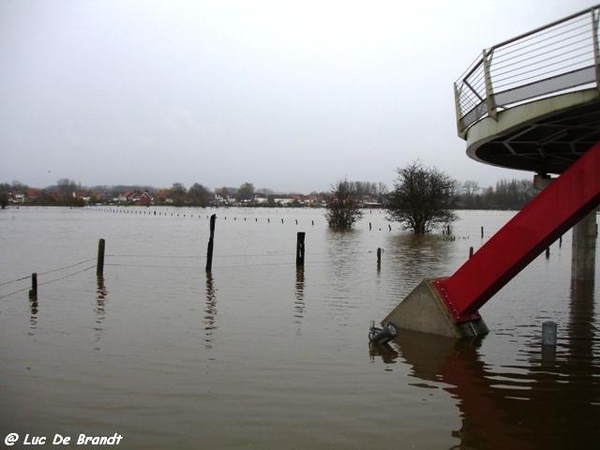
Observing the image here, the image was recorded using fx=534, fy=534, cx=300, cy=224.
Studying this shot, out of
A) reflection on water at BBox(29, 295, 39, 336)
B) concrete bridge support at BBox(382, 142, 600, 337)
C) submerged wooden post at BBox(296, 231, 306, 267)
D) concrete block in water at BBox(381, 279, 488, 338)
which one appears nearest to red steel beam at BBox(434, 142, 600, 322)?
concrete bridge support at BBox(382, 142, 600, 337)

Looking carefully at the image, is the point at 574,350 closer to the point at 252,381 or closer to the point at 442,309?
the point at 442,309

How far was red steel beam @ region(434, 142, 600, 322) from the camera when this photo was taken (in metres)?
8.10

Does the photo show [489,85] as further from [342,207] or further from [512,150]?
[342,207]

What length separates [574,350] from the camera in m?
9.78

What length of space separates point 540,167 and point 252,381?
11213 millimetres

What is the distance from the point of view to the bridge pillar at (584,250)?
18578 millimetres

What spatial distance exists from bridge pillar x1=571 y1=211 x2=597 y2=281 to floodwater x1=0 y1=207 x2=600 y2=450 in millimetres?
1702

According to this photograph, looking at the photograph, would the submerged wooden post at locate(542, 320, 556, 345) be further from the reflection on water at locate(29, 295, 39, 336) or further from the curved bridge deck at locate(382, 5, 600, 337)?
the reflection on water at locate(29, 295, 39, 336)

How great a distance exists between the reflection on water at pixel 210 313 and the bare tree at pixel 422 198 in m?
34.4

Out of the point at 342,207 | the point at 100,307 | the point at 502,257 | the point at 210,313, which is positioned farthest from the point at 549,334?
the point at 342,207

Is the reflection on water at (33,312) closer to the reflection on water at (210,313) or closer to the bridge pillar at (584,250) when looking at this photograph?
the reflection on water at (210,313)

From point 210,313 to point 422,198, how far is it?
39805 millimetres

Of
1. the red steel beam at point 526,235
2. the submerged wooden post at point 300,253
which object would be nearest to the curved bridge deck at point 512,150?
the red steel beam at point 526,235

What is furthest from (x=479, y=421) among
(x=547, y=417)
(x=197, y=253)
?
(x=197, y=253)
